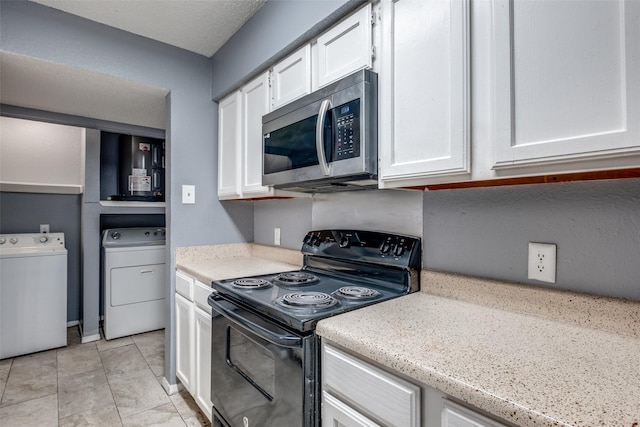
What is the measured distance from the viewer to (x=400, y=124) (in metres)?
1.14

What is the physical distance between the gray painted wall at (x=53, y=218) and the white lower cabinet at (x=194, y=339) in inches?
76.1

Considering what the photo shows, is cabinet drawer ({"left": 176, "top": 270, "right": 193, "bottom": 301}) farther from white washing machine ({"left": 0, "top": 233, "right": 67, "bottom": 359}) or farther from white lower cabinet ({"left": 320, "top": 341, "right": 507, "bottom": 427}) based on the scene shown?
white washing machine ({"left": 0, "top": 233, "right": 67, "bottom": 359})

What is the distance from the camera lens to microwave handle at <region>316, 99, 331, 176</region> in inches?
52.0

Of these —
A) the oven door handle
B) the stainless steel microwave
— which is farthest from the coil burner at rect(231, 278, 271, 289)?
the stainless steel microwave

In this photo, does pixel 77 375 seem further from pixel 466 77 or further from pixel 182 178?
pixel 466 77

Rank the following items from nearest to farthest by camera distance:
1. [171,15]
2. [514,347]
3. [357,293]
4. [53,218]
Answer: [514,347] < [357,293] < [171,15] < [53,218]

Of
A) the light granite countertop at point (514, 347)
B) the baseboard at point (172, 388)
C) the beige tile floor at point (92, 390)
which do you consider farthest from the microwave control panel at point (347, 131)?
the baseboard at point (172, 388)

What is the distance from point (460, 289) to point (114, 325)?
10.4ft

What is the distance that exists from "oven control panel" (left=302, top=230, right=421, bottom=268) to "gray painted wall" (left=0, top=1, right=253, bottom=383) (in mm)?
888

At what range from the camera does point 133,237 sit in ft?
10.8

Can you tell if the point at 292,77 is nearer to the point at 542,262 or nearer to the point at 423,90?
the point at 423,90

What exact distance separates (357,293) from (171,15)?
186cm

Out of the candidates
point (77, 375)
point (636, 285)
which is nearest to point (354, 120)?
point (636, 285)

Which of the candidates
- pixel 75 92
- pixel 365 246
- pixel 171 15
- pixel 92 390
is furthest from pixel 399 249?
pixel 75 92
